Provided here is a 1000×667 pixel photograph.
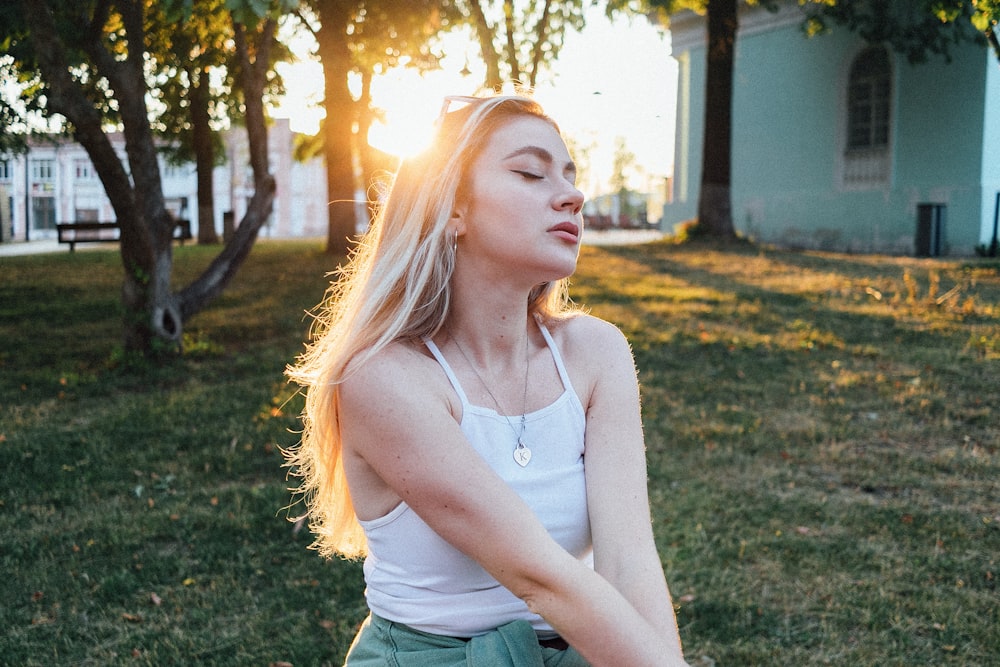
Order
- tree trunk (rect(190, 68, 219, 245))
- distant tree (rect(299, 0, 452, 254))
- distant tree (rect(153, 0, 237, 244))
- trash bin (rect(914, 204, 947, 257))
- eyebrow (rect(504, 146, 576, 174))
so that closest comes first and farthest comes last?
eyebrow (rect(504, 146, 576, 174)) < distant tree (rect(153, 0, 237, 244)) < distant tree (rect(299, 0, 452, 254)) < trash bin (rect(914, 204, 947, 257)) < tree trunk (rect(190, 68, 219, 245))

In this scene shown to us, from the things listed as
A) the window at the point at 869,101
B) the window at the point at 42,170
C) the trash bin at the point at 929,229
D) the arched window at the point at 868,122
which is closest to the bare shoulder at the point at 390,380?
the trash bin at the point at 929,229

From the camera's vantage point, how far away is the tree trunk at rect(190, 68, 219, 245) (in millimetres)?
25219

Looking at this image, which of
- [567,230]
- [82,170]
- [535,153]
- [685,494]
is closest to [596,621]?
[567,230]

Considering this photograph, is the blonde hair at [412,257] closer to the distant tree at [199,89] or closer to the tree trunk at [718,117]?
the distant tree at [199,89]

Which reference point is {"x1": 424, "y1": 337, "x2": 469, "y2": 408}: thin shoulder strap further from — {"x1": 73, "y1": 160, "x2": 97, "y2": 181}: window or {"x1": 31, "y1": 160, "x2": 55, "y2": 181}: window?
{"x1": 31, "y1": 160, "x2": 55, "y2": 181}: window

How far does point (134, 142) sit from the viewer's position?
8.51 meters

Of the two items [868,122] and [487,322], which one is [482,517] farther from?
[868,122]

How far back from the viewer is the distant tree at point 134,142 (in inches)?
312

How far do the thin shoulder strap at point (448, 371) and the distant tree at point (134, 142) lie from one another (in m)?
6.25

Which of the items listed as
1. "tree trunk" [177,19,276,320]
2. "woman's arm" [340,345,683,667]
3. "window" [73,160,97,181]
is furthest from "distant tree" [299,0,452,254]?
"window" [73,160,97,181]

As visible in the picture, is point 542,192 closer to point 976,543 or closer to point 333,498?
point 333,498

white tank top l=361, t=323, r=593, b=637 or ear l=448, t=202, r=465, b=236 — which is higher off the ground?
ear l=448, t=202, r=465, b=236

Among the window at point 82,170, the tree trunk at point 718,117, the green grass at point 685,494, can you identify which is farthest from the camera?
the window at point 82,170

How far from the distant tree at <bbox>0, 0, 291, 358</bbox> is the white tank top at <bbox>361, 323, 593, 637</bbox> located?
21.2ft
